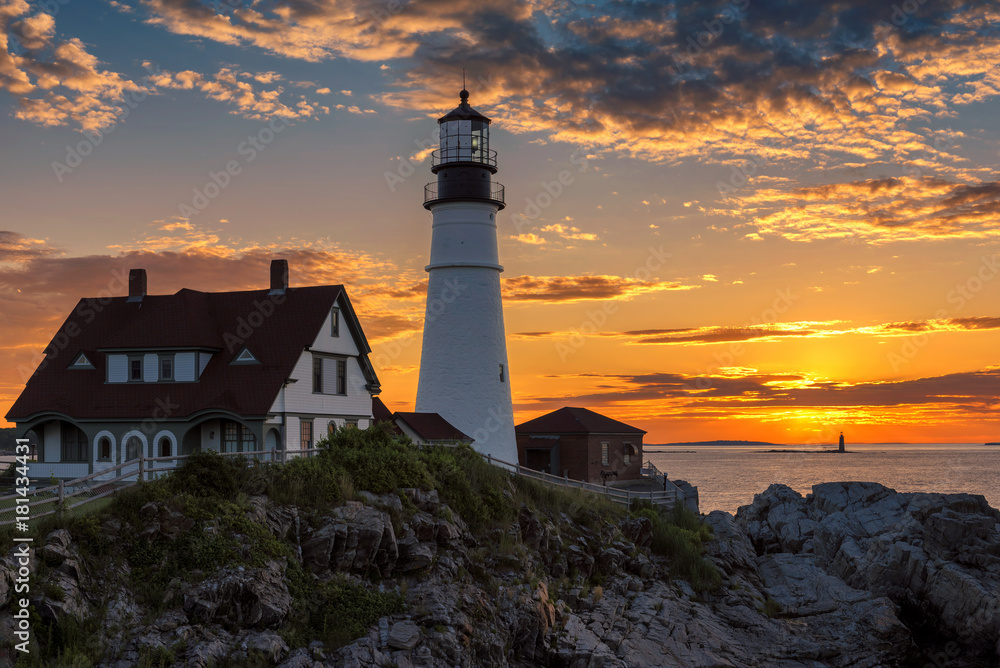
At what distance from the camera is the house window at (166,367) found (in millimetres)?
34609

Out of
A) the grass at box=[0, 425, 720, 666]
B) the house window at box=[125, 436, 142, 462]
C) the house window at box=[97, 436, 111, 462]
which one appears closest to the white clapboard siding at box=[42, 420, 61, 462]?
the house window at box=[97, 436, 111, 462]

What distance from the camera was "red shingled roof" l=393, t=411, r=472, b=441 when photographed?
37.9 meters

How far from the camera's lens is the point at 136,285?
38812 mm

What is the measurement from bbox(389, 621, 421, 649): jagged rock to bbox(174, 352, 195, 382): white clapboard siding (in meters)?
17.0

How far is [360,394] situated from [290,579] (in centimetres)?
1732

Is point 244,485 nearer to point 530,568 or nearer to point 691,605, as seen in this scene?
point 530,568

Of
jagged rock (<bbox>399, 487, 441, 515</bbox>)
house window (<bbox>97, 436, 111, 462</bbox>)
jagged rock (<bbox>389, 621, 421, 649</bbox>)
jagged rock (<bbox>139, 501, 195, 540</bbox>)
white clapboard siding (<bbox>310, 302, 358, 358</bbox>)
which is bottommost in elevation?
jagged rock (<bbox>389, 621, 421, 649</bbox>)

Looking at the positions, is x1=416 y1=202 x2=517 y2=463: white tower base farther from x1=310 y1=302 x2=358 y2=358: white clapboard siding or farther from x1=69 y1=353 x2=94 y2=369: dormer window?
x1=69 y1=353 x2=94 y2=369: dormer window

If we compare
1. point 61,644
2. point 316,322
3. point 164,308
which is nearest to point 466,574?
point 61,644

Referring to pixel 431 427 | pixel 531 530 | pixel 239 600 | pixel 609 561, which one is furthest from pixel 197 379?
pixel 609 561

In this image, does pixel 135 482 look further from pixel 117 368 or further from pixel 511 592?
pixel 117 368

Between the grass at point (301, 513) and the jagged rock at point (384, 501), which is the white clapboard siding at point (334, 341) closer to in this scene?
the grass at point (301, 513)

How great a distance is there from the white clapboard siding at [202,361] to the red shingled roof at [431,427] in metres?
8.13

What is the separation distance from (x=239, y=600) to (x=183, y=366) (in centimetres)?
1711
